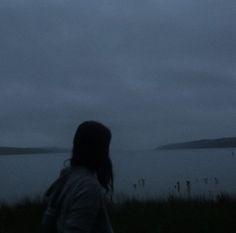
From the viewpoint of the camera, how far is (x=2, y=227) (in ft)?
35.7

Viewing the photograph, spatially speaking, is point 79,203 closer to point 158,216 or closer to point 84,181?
point 84,181

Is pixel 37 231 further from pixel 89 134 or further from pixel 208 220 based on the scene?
pixel 89 134

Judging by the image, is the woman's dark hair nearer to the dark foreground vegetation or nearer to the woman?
the woman

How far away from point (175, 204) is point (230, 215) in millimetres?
1683

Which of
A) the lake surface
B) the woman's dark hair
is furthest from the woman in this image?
the lake surface

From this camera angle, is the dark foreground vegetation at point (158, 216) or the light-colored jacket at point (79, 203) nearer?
the light-colored jacket at point (79, 203)

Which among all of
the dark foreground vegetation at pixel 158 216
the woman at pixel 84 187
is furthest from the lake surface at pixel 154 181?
the woman at pixel 84 187

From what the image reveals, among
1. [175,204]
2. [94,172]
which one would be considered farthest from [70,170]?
[175,204]

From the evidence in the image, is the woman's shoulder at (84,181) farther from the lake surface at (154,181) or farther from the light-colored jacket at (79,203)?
the lake surface at (154,181)

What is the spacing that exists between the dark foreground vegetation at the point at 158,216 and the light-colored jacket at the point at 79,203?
19.8 ft

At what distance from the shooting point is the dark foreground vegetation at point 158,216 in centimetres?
1052

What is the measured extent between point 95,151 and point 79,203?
317mm

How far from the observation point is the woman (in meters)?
3.44

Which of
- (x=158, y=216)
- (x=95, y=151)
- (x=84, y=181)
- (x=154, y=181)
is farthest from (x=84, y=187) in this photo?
(x=154, y=181)
